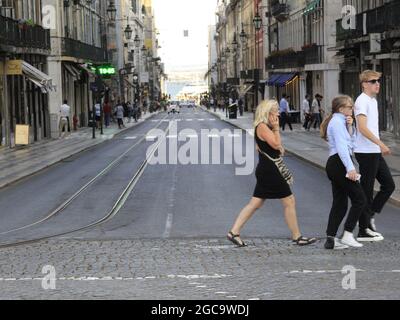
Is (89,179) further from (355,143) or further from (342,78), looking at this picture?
(342,78)

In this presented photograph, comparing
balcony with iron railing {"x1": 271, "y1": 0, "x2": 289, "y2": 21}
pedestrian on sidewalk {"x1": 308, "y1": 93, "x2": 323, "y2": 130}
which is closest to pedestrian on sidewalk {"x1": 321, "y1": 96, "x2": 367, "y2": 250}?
pedestrian on sidewalk {"x1": 308, "y1": 93, "x2": 323, "y2": 130}

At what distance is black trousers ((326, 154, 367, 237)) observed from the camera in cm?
930

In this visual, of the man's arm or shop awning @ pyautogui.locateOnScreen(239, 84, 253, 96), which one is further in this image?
shop awning @ pyautogui.locateOnScreen(239, 84, 253, 96)

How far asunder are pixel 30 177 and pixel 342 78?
84.8 ft

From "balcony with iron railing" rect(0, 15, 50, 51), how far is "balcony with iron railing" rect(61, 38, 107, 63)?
16.1 feet

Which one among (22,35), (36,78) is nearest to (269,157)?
(36,78)

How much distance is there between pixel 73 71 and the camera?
49.2m

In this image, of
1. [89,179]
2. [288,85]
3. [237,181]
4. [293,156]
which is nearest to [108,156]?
[293,156]

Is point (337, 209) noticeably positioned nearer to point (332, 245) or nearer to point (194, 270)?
point (332, 245)

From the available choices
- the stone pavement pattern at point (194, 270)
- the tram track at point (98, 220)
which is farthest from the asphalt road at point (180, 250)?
the tram track at point (98, 220)

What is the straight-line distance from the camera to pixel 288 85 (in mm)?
60500

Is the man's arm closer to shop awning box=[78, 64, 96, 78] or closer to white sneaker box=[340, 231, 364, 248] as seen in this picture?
white sneaker box=[340, 231, 364, 248]

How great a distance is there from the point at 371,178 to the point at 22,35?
26212 millimetres

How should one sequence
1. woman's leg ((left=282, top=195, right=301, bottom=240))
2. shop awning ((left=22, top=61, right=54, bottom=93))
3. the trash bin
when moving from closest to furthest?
1. woman's leg ((left=282, top=195, right=301, bottom=240))
2. shop awning ((left=22, top=61, right=54, bottom=93))
3. the trash bin
